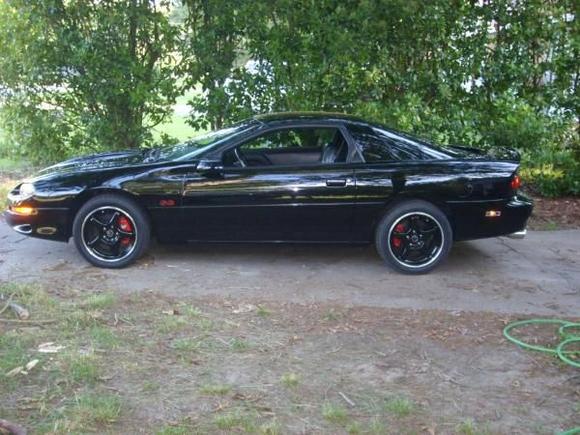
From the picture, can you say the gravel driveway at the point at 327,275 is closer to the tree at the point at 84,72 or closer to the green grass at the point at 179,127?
the tree at the point at 84,72

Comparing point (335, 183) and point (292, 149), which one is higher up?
point (292, 149)

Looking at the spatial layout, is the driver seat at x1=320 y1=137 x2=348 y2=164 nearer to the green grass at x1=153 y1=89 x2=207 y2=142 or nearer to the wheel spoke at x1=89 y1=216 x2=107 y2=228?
the wheel spoke at x1=89 y1=216 x2=107 y2=228

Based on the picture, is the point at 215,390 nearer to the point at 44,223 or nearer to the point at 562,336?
the point at 562,336

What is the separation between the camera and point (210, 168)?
6.15m

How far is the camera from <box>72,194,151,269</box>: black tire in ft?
20.1

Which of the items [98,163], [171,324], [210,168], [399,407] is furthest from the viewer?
[98,163]

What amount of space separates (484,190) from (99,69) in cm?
526

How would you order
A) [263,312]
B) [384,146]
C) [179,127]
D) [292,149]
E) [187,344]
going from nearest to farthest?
[187,344]
[263,312]
[384,146]
[292,149]
[179,127]

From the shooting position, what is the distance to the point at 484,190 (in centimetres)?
623

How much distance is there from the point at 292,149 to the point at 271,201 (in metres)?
1.09

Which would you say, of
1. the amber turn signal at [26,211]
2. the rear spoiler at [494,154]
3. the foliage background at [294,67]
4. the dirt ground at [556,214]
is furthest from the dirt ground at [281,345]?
the foliage background at [294,67]

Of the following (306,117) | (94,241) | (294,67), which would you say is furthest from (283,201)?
(294,67)

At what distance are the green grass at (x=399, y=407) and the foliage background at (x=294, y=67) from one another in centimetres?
521

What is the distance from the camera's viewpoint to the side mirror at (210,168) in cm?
615
